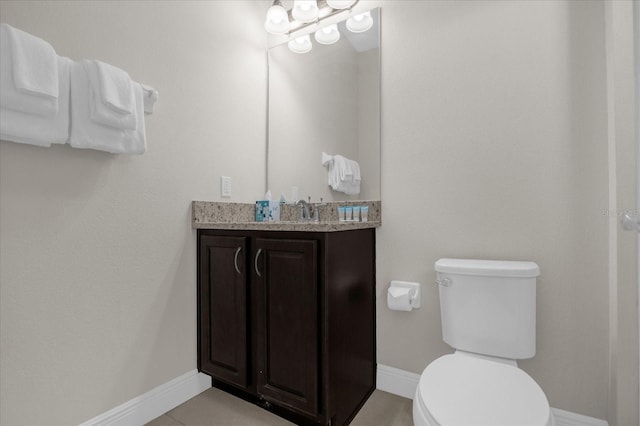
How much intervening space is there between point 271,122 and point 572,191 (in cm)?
170

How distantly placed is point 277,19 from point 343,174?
1.07 meters

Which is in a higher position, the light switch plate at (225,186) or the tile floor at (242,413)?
the light switch plate at (225,186)

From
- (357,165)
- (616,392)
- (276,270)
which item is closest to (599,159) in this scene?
(616,392)

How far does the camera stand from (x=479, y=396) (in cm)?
94

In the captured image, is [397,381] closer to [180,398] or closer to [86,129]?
[180,398]

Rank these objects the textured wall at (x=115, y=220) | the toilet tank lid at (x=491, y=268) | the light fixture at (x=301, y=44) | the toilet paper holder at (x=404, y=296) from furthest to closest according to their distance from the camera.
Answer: the light fixture at (x=301, y=44), the toilet paper holder at (x=404, y=296), the toilet tank lid at (x=491, y=268), the textured wall at (x=115, y=220)

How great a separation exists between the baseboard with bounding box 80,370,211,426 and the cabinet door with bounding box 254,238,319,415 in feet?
1.49

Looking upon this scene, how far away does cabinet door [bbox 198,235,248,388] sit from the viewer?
150cm

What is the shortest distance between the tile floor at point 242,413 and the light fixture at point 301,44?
81.9 inches

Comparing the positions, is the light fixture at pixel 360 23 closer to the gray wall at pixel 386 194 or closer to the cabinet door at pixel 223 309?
the gray wall at pixel 386 194

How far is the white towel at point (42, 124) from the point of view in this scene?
3.34 feet

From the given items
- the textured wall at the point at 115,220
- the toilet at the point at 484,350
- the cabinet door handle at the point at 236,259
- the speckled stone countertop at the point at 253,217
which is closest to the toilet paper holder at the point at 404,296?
the toilet at the point at 484,350

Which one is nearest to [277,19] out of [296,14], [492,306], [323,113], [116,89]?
[296,14]

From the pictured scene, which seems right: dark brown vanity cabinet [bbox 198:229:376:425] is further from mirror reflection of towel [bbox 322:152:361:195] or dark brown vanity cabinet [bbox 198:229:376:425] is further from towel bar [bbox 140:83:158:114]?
towel bar [bbox 140:83:158:114]
